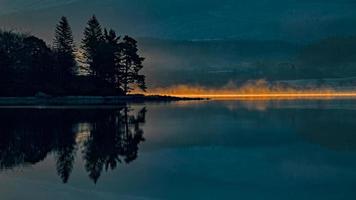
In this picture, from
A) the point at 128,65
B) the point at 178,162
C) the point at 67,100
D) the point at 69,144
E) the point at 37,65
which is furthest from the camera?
the point at 128,65

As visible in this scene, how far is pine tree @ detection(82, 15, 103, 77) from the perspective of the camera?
87.4 metres

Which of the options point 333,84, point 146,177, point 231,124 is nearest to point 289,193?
point 146,177

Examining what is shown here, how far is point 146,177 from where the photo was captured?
55.4 feet

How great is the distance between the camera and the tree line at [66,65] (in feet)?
265

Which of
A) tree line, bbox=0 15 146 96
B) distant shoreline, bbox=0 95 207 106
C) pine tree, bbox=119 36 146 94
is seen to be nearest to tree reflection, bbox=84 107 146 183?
distant shoreline, bbox=0 95 207 106

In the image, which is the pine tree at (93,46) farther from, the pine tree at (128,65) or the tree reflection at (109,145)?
the tree reflection at (109,145)

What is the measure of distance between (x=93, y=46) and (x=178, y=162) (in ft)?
233

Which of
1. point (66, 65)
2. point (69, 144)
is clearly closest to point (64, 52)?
point (66, 65)

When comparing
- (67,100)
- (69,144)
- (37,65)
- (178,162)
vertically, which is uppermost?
(37,65)

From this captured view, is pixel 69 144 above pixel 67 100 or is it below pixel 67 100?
below

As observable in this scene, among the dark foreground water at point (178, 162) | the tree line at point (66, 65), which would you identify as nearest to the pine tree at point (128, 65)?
the tree line at point (66, 65)

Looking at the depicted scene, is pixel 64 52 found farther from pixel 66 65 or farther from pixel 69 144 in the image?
pixel 69 144

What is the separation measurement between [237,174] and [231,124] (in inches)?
750

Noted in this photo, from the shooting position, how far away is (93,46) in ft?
291
